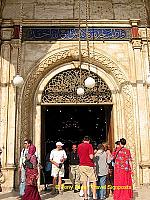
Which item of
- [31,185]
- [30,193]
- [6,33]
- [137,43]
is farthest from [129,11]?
[30,193]

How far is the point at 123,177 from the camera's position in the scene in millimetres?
5223

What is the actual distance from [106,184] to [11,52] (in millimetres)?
3687

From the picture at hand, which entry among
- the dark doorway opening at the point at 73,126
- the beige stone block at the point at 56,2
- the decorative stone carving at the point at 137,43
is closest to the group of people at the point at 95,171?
the decorative stone carving at the point at 137,43

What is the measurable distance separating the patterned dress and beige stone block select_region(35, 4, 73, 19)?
3.98 metres

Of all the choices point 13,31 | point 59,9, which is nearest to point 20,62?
point 13,31

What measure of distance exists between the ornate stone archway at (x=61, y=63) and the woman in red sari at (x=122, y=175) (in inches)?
65.5

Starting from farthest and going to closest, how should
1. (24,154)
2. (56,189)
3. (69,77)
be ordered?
(69,77)
(56,189)
(24,154)

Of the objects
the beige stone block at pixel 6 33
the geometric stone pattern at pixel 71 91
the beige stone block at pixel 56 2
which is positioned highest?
the beige stone block at pixel 56 2

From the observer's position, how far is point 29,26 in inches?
296

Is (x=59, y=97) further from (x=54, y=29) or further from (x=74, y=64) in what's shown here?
(x=54, y=29)

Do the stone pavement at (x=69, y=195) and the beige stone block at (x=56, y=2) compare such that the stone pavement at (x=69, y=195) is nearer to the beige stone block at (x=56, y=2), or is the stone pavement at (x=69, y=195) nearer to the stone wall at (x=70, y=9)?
the stone wall at (x=70, y=9)

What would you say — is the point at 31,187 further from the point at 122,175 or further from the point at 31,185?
the point at 122,175

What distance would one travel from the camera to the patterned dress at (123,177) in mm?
5188

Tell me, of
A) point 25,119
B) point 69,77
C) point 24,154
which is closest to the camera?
point 24,154
